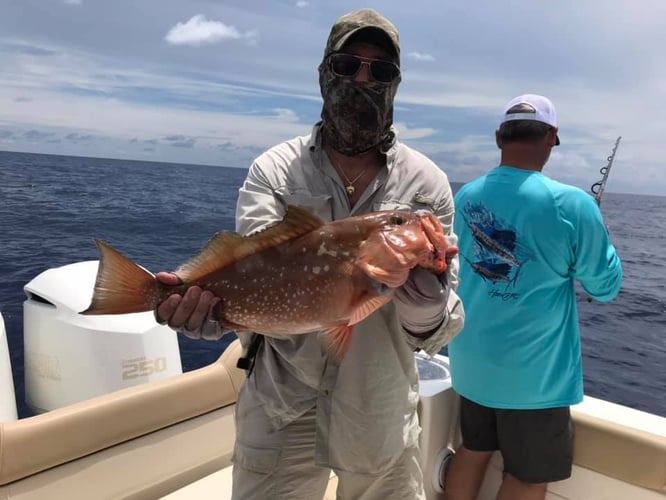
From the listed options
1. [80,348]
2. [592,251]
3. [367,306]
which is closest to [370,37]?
[367,306]

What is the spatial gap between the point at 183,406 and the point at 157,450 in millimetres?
332

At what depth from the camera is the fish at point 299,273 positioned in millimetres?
2033

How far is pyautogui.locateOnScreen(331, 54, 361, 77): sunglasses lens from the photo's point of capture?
2.42 m

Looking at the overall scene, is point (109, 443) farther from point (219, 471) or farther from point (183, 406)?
point (219, 471)

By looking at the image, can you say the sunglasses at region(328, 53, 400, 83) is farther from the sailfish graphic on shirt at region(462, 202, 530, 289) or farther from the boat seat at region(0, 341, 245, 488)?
the boat seat at region(0, 341, 245, 488)

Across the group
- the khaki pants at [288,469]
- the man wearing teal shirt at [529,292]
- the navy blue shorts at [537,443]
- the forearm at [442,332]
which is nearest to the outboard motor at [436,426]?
the man wearing teal shirt at [529,292]

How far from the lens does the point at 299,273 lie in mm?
2162

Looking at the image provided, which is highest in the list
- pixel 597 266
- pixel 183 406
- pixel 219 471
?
pixel 597 266

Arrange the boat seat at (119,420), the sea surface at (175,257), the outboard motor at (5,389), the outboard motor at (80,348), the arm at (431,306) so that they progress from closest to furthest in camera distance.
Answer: the arm at (431,306) < the boat seat at (119,420) < the outboard motor at (5,389) < the outboard motor at (80,348) < the sea surface at (175,257)

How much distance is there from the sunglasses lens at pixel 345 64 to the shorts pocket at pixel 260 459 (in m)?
1.82

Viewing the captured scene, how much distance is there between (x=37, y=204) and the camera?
35312mm

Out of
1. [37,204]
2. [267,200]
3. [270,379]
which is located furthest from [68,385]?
[37,204]

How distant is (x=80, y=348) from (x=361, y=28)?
3.72 meters

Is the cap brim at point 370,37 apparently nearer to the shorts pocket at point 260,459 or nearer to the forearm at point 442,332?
the forearm at point 442,332
